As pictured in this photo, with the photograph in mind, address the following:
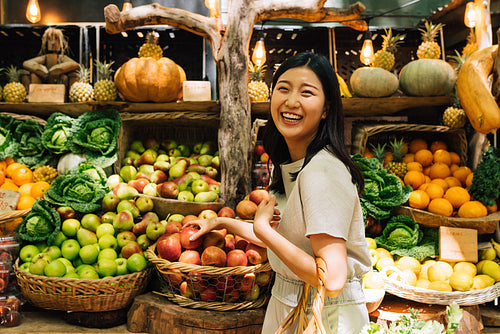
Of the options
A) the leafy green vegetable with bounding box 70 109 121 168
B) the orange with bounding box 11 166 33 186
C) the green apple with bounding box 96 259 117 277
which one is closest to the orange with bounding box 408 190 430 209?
the green apple with bounding box 96 259 117 277

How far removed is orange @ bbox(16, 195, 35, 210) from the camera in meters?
2.81

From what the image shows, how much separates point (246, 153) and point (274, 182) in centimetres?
129

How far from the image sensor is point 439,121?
341 centimetres

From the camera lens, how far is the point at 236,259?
6.99 ft

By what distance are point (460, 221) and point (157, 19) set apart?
2563 millimetres

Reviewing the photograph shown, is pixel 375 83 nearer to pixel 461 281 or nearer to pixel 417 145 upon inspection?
pixel 417 145

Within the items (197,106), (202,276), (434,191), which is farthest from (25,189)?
(434,191)

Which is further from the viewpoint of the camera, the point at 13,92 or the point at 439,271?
the point at 13,92

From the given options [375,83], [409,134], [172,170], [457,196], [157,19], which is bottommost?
[457,196]

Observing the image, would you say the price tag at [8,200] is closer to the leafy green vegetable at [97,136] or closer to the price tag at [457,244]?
the leafy green vegetable at [97,136]

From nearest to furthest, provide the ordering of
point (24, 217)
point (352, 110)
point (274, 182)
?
point (274, 182), point (24, 217), point (352, 110)

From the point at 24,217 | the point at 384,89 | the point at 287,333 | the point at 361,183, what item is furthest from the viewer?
the point at 384,89

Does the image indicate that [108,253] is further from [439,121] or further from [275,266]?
[439,121]

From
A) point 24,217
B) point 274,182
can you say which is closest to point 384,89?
point 274,182
